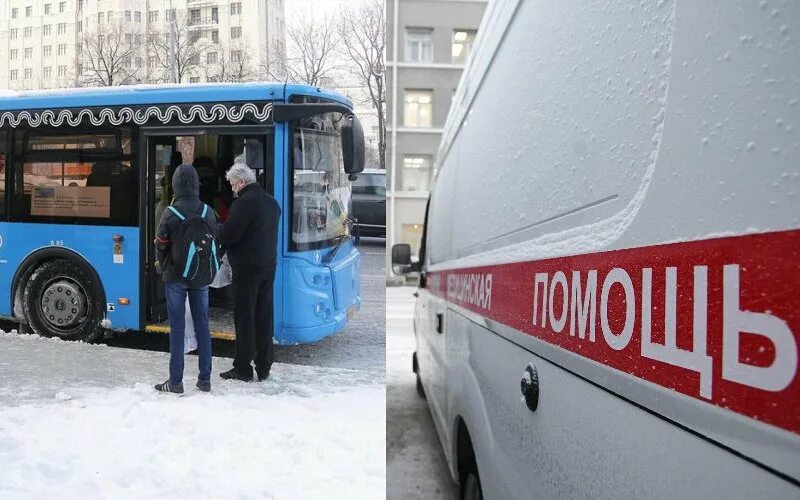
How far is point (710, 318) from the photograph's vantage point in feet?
1.87

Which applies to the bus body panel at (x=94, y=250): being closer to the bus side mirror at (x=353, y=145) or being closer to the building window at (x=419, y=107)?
the bus side mirror at (x=353, y=145)

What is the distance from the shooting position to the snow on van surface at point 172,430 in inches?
62.5

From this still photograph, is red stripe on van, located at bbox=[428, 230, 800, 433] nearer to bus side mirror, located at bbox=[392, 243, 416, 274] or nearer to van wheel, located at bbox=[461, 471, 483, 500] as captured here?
van wheel, located at bbox=[461, 471, 483, 500]

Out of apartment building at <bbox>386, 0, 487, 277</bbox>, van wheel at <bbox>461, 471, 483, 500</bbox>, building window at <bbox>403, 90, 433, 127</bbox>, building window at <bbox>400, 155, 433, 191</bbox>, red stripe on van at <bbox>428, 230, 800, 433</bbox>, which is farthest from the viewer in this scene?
building window at <bbox>400, 155, 433, 191</bbox>

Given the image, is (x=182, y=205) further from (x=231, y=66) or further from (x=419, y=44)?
(x=419, y=44)

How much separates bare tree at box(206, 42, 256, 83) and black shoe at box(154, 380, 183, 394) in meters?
0.88

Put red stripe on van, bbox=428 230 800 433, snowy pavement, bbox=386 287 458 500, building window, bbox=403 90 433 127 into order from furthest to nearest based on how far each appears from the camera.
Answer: building window, bbox=403 90 433 127, snowy pavement, bbox=386 287 458 500, red stripe on van, bbox=428 230 800 433

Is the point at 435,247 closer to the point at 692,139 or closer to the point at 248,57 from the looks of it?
the point at 248,57

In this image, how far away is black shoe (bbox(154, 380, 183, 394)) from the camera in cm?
174

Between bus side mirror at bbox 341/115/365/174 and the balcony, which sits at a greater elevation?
the balcony

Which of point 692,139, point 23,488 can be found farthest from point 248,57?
point 692,139

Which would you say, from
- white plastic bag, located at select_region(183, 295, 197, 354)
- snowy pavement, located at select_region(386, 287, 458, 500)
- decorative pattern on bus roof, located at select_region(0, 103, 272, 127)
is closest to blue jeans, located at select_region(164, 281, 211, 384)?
white plastic bag, located at select_region(183, 295, 197, 354)

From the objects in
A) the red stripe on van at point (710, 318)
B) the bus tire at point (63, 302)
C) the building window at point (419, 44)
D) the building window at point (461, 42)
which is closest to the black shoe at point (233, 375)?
the bus tire at point (63, 302)

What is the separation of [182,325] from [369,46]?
0.97m
